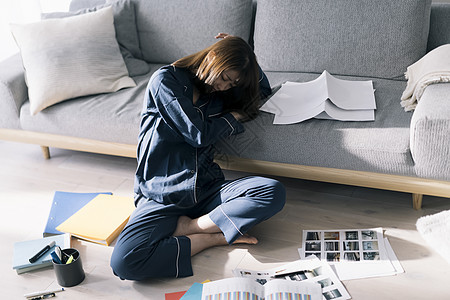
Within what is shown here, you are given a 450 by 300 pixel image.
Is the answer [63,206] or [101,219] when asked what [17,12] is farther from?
[101,219]

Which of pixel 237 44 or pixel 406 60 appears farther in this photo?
pixel 406 60

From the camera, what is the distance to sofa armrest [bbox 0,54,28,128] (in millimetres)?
2713

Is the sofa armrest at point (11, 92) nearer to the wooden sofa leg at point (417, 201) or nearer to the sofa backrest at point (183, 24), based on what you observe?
the sofa backrest at point (183, 24)

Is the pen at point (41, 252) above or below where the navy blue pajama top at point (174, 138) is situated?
below

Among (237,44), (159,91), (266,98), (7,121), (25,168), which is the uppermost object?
(237,44)

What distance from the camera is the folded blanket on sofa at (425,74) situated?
85.7 inches

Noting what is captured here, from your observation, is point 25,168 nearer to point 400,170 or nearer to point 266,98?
point 266,98

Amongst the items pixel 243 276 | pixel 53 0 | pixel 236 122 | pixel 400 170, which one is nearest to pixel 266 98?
pixel 236 122

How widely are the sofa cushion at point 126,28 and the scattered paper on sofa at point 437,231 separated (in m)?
1.69

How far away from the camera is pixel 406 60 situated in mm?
2504

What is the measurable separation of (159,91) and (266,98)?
2.03ft

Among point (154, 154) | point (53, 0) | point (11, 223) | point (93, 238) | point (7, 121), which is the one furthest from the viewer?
point (53, 0)

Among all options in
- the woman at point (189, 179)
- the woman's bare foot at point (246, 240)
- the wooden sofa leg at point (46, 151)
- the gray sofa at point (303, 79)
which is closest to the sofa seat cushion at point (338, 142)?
the gray sofa at point (303, 79)

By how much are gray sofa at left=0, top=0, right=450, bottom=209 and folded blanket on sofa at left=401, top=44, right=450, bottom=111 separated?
0.04 meters
